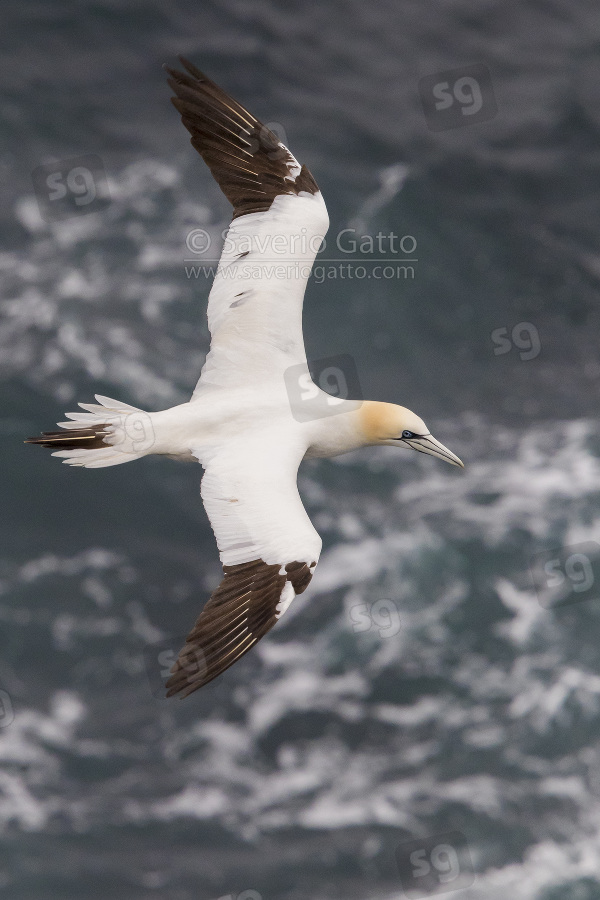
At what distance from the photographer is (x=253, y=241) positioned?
1285 cm

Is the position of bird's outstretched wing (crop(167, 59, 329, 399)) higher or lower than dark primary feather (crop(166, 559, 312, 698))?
higher

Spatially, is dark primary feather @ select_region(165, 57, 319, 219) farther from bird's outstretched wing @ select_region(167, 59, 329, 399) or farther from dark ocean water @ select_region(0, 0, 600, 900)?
dark ocean water @ select_region(0, 0, 600, 900)

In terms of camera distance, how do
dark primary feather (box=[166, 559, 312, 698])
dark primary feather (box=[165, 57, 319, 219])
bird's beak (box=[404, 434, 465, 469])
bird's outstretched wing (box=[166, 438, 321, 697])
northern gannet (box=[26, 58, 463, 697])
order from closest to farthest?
dark primary feather (box=[166, 559, 312, 698]) → bird's outstretched wing (box=[166, 438, 321, 697]) → northern gannet (box=[26, 58, 463, 697]) → bird's beak (box=[404, 434, 465, 469]) → dark primary feather (box=[165, 57, 319, 219])

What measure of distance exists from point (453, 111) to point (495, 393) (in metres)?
4.98

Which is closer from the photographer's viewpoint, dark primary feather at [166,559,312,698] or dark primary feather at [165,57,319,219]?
dark primary feather at [166,559,312,698]

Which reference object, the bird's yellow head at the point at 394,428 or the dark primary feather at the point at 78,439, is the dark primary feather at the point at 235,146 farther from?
the dark primary feather at the point at 78,439

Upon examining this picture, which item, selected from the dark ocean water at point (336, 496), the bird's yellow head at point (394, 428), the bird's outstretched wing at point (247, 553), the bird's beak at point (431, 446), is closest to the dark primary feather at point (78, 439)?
the bird's outstretched wing at point (247, 553)

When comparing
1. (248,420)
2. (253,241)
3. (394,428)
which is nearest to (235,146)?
(253,241)

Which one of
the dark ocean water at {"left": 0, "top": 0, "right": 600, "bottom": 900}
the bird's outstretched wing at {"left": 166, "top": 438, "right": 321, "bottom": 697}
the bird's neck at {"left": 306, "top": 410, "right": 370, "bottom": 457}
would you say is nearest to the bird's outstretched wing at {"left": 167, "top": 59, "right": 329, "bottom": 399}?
the bird's neck at {"left": 306, "top": 410, "right": 370, "bottom": 457}

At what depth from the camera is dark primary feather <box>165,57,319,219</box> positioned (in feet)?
42.7

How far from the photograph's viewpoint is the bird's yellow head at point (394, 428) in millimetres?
12641

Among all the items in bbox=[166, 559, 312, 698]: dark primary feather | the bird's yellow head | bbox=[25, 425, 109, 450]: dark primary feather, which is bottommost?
bbox=[166, 559, 312, 698]: dark primary feather

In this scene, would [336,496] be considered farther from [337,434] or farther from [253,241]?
[253,241]

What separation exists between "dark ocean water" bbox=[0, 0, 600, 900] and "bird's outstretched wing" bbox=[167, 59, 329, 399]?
4506mm
